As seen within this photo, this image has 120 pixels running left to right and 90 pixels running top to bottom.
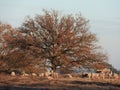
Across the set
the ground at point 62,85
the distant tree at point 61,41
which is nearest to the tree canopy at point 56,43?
the distant tree at point 61,41

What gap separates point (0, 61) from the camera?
5572cm

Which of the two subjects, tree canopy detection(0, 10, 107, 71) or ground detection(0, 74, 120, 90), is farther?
tree canopy detection(0, 10, 107, 71)

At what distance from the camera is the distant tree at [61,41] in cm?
4894

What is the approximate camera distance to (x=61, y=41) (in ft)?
161

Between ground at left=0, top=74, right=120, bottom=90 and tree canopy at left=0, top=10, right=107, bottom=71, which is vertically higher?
tree canopy at left=0, top=10, right=107, bottom=71

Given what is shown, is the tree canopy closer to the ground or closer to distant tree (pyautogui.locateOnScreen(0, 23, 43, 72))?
distant tree (pyautogui.locateOnScreen(0, 23, 43, 72))

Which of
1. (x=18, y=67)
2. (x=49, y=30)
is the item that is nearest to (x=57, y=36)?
(x=49, y=30)

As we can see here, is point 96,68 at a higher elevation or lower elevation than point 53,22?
lower

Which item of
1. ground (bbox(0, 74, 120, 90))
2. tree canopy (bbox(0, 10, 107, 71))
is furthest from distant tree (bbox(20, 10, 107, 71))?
ground (bbox(0, 74, 120, 90))

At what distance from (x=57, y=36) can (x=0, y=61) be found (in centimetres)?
1035

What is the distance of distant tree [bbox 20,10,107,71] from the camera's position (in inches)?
1927

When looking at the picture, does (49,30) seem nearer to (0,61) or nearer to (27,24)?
(27,24)

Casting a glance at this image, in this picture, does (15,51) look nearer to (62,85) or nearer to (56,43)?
(56,43)

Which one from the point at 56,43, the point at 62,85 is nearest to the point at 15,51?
the point at 56,43
